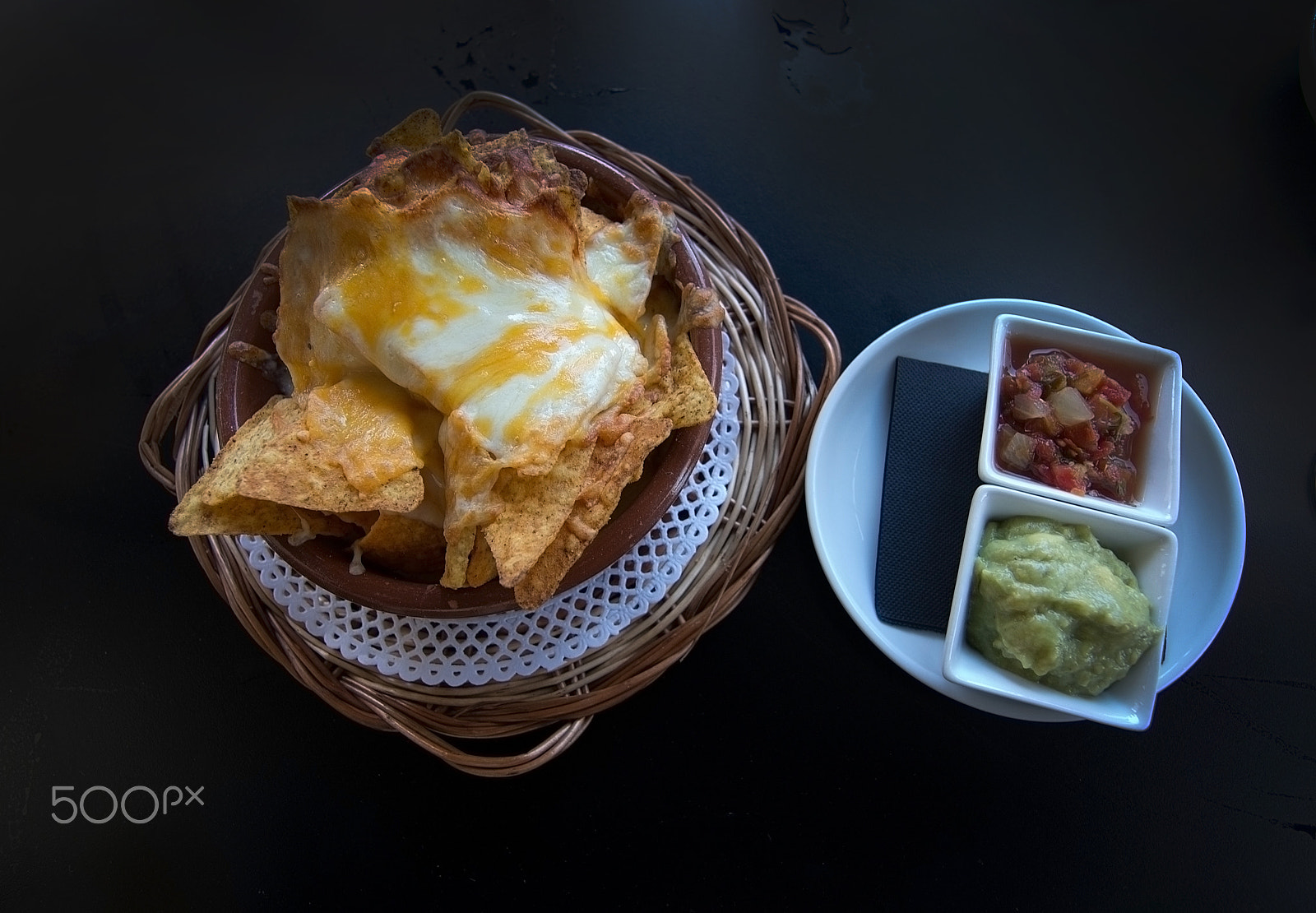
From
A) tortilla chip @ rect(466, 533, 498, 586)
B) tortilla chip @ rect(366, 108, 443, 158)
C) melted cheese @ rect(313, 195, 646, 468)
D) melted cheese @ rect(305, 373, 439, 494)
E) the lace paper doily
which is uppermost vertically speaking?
tortilla chip @ rect(366, 108, 443, 158)

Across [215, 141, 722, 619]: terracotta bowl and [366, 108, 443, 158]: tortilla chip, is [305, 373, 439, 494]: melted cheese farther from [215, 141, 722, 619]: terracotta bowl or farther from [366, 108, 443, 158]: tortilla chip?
[366, 108, 443, 158]: tortilla chip

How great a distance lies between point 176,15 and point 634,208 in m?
1.39

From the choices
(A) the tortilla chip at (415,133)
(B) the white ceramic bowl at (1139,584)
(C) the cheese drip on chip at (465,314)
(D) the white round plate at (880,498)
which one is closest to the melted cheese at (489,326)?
(C) the cheese drip on chip at (465,314)

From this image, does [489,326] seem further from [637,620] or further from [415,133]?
[637,620]

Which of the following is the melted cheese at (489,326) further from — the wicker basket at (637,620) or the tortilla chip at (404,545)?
the wicker basket at (637,620)

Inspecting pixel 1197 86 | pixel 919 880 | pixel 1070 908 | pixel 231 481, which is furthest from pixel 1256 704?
pixel 231 481

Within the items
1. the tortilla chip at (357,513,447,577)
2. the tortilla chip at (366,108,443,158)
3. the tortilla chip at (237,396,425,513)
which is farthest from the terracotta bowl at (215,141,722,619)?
the tortilla chip at (366,108,443,158)

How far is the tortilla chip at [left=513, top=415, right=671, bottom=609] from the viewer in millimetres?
877

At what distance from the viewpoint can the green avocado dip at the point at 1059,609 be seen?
1050 mm

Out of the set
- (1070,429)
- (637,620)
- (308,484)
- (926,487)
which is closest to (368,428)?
(308,484)

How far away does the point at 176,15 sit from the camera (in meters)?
1.70

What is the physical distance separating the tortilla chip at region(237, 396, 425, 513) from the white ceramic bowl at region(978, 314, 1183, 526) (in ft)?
2.70

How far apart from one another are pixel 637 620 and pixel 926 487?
523 mm

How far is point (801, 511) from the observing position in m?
1.34
